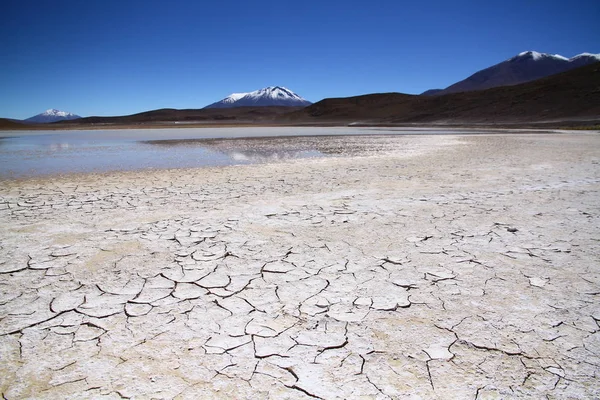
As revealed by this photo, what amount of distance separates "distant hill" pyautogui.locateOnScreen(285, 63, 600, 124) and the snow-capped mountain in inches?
4253

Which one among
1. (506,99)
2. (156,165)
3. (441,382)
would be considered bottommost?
(441,382)

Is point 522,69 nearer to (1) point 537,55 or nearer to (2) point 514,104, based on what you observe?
(1) point 537,55

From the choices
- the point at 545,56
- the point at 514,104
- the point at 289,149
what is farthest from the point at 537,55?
the point at 289,149

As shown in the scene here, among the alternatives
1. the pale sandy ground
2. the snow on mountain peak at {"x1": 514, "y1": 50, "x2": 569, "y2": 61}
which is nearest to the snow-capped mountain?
the snow on mountain peak at {"x1": 514, "y1": 50, "x2": 569, "y2": 61}

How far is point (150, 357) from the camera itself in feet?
5.45

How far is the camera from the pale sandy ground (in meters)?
1.52

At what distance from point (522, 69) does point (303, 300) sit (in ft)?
643

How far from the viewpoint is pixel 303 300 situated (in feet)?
7.09

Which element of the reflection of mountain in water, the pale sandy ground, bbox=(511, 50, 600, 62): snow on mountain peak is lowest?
the pale sandy ground

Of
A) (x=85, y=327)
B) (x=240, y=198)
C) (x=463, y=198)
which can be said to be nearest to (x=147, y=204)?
(x=240, y=198)

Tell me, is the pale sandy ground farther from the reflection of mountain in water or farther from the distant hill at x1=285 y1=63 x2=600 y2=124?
the distant hill at x1=285 y1=63 x2=600 y2=124

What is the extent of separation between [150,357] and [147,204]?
336 centimetres

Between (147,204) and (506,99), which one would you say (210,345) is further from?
(506,99)

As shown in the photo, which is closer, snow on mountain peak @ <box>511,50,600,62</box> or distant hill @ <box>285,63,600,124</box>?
distant hill @ <box>285,63,600,124</box>
